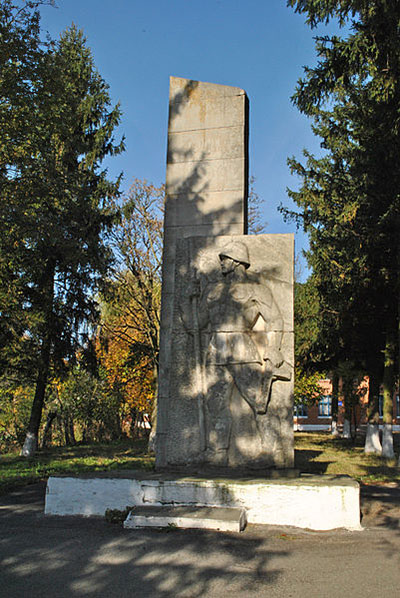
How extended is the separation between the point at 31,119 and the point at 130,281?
28.0 ft

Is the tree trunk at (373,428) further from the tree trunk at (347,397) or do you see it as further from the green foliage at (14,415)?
the green foliage at (14,415)

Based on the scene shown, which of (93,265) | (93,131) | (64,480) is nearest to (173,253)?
(64,480)

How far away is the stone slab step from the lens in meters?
5.14

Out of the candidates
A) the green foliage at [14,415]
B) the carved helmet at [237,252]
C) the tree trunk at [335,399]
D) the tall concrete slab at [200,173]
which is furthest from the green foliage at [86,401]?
the carved helmet at [237,252]

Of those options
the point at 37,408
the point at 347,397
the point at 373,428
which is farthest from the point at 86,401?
the point at 373,428

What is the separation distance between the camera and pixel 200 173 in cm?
758

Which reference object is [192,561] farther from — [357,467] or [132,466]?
[357,467]

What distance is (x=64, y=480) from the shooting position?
6066 millimetres

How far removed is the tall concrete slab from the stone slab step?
1.70 metres

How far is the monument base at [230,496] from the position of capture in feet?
17.4

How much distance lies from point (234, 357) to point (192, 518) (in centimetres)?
193

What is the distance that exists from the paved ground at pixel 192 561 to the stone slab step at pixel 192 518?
10 centimetres

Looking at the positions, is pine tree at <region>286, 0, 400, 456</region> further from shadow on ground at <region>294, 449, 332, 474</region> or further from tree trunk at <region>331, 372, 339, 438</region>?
tree trunk at <region>331, 372, 339, 438</region>

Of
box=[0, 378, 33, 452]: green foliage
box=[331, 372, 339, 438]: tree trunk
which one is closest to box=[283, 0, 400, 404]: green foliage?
box=[331, 372, 339, 438]: tree trunk
